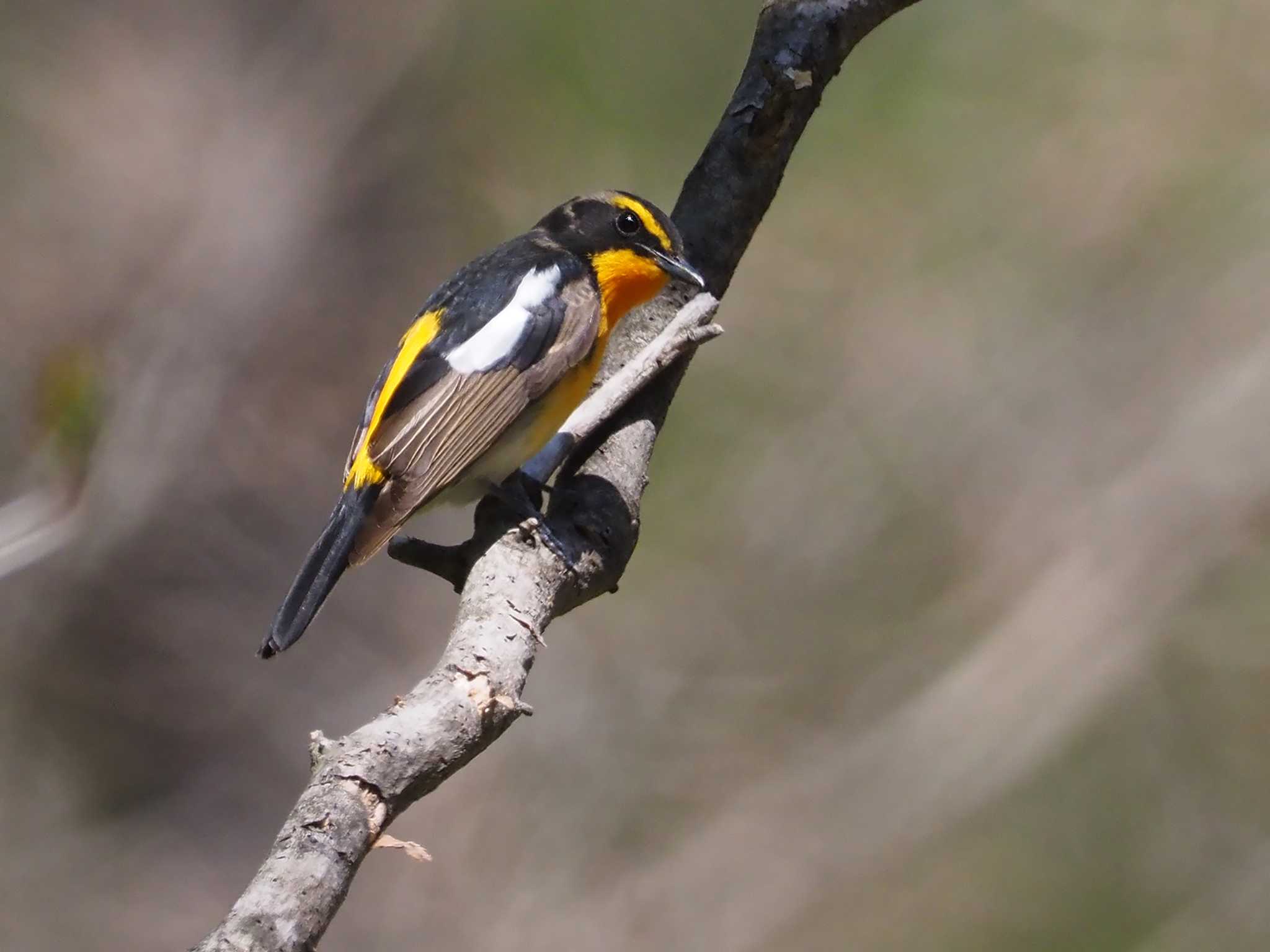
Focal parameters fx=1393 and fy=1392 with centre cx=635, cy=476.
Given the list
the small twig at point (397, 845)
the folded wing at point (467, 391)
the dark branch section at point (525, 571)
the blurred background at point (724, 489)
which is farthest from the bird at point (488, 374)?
the blurred background at point (724, 489)

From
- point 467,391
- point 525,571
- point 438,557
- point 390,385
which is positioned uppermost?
point 390,385

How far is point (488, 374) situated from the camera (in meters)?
3.22

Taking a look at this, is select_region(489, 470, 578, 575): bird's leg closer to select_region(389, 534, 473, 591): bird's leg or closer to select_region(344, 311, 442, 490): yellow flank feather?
select_region(389, 534, 473, 591): bird's leg

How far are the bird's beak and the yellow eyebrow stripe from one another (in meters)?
0.02

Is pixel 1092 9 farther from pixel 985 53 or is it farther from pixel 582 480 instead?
pixel 582 480

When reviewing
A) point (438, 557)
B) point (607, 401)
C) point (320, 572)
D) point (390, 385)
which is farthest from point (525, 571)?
point (390, 385)

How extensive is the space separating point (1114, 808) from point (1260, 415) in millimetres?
1697

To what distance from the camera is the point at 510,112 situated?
637 cm

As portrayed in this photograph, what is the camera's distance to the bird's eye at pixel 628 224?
3.53 m

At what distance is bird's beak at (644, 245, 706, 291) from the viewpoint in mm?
3311

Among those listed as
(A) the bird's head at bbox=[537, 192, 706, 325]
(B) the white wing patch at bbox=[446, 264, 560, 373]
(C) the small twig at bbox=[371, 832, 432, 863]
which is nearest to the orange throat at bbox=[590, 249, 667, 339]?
(A) the bird's head at bbox=[537, 192, 706, 325]

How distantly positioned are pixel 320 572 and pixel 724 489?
10.4ft

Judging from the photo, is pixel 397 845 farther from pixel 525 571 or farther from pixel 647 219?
pixel 647 219

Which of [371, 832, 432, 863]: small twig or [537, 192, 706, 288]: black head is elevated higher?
[537, 192, 706, 288]: black head
